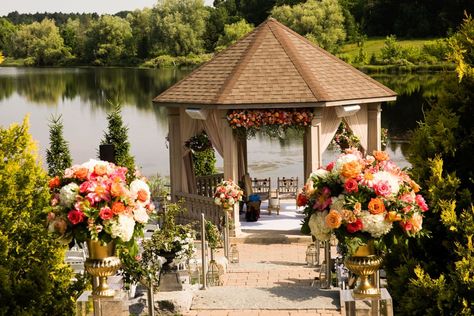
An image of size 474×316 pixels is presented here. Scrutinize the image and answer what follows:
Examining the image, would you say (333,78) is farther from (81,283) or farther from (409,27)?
(409,27)

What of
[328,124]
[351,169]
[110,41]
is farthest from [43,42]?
[351,169]

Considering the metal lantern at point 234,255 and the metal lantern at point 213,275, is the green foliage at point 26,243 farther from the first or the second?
the metal lantern at point 234,255

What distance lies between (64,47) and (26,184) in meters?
93.1

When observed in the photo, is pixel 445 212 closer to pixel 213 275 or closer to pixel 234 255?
pixel 213 275

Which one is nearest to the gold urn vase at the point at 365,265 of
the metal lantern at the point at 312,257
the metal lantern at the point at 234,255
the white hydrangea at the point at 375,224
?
the white hydrangea at the point at 375,224

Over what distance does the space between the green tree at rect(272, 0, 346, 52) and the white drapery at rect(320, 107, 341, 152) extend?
49.5 m

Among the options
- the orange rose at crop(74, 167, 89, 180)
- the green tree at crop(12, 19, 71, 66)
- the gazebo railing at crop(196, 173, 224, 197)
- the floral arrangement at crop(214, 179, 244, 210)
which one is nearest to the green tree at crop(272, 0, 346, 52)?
the green tree at crop(12, 19, 71, 66)

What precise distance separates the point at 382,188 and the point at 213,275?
19.3 feet

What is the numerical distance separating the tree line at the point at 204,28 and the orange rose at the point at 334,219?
61.0 meters

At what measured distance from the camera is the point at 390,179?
19.1 feet

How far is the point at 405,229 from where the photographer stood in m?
5.73

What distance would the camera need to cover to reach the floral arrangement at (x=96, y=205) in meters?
6.05

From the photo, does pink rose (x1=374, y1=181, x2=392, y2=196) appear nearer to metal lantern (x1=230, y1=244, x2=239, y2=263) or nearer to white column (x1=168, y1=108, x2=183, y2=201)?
metal lantern (x1=230, y1=244, x2=239, y2=263)

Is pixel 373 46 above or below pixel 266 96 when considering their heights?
above
